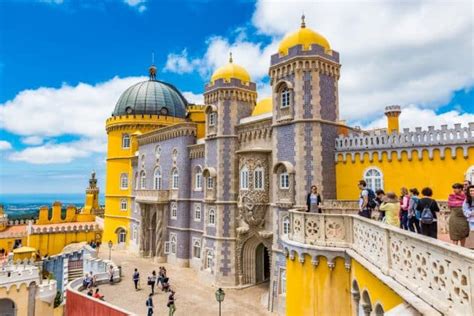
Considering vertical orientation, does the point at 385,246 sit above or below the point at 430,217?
below

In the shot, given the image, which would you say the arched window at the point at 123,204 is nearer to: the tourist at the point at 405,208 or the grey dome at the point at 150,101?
the grey dome at the point at 150,101

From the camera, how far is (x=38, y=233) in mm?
39656

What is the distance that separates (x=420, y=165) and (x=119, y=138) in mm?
31726

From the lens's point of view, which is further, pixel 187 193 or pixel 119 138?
pixel 119 138

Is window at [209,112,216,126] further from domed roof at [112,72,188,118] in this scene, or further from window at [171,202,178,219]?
domed roof at [112,72,188,118]

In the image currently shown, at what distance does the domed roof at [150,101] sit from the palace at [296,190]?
4078 millimetres

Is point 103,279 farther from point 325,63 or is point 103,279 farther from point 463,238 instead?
point 463,238

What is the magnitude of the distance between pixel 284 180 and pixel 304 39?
798cm

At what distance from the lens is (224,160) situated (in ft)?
79.8

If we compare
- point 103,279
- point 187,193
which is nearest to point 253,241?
point 187,193

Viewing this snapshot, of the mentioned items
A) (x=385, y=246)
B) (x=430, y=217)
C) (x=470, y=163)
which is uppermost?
(x=470, y=163)

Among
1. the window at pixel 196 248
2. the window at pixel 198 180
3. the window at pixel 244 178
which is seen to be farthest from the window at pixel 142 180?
the window at pixel 244 178

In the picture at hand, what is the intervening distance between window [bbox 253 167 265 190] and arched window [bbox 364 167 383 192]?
20.9 feet

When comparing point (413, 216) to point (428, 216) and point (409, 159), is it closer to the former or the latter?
point (428, 216)
